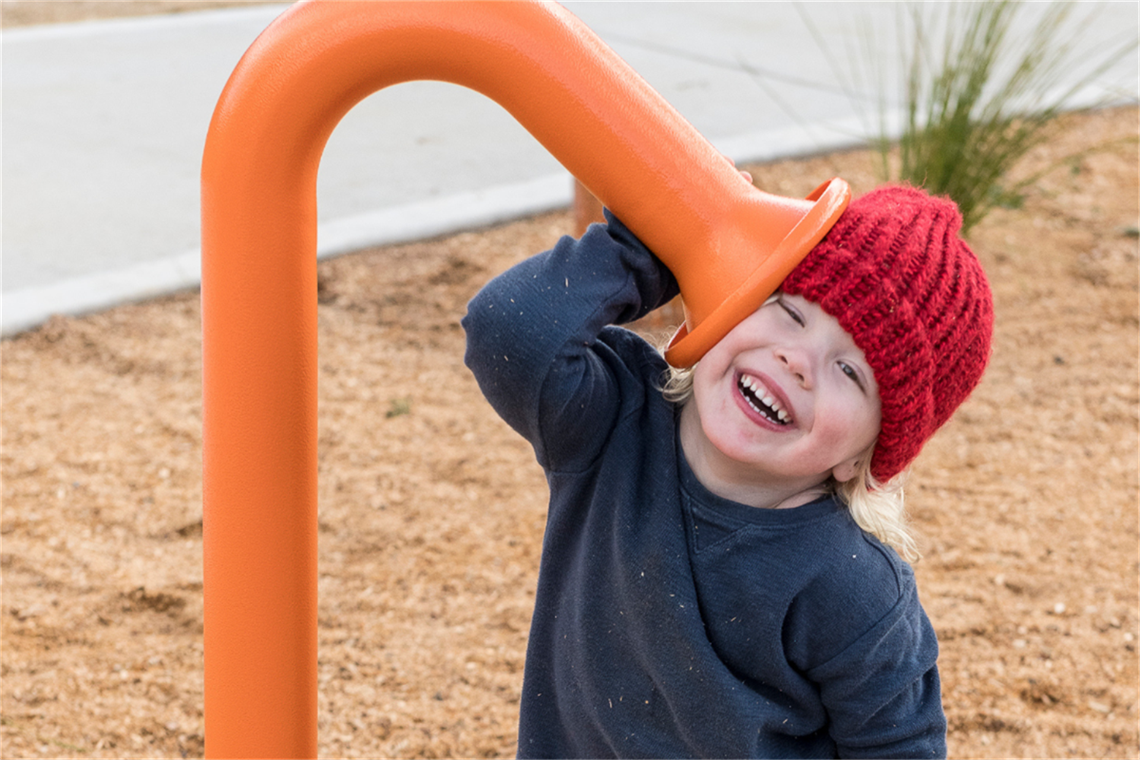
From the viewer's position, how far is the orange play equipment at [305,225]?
0.89 meters

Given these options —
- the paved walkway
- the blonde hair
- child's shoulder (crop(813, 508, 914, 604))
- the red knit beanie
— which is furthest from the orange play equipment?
the paved walkway

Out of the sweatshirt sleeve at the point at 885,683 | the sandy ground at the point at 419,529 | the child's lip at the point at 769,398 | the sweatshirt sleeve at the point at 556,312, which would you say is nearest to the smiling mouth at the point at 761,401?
the child's lip at the point at 769,398

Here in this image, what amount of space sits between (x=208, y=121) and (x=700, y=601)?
383 centimetres

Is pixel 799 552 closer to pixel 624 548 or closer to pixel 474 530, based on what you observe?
pixel 624 548

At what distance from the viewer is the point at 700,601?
1230 mm

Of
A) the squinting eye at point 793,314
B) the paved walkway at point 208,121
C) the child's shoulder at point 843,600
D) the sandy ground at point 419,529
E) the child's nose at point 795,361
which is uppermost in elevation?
the squinting eye at point 793,314

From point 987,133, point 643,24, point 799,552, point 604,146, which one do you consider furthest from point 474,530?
point 643,24

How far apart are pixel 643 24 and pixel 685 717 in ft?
19.0

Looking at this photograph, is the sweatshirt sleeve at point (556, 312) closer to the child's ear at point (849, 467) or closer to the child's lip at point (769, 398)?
the child's lip at point (769, 398)

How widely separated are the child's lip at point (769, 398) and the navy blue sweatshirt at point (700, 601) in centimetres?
12

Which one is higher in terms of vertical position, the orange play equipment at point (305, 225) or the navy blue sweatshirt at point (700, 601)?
the orange play equipment at point (305, 225)

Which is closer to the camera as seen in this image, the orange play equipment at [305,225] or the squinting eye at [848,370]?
the orange play equipment at [305,225]

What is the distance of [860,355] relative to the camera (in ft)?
3.63

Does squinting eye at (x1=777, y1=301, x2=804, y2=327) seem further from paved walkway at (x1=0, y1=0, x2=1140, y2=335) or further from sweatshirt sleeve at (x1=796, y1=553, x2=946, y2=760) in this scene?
paved walkway at (x1=0, y1=0, x2=1140, y2=335)
